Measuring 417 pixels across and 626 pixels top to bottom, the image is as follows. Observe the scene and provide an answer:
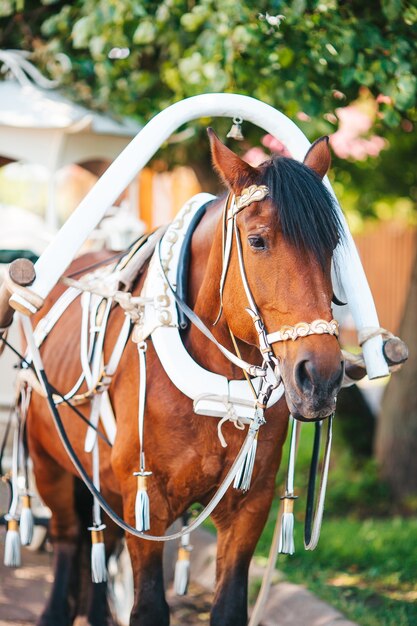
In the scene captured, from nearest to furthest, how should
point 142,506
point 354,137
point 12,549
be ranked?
point 142,506
point 12,549
point 354,137

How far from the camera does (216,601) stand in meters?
3.38

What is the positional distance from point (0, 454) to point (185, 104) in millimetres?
2096

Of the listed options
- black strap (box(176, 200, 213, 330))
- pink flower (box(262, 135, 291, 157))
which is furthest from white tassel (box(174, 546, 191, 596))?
pink flower (box(262, 135, 291, 157))

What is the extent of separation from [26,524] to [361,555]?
98.2 inches

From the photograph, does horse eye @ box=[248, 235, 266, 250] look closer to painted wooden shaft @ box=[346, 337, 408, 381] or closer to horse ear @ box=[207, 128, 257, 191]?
horse ear @ box=[207, 128, 257, 191]

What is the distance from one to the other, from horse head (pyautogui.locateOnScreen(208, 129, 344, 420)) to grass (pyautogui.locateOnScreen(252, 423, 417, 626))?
7.47 feet

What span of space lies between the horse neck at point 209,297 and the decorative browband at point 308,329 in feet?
1.59

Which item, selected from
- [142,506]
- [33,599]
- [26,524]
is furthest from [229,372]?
[33,599]

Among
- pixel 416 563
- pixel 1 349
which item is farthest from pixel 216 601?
pixel 416 563

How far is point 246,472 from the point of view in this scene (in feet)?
9.88

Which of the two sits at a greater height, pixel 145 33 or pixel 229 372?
pixel 145 33

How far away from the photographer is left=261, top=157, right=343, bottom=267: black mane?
2707mm

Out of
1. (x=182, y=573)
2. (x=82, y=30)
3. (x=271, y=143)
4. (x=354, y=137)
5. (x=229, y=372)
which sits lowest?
(x=182, y=573)

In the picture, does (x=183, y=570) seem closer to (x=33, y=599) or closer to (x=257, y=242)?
(x=257, y=242)
